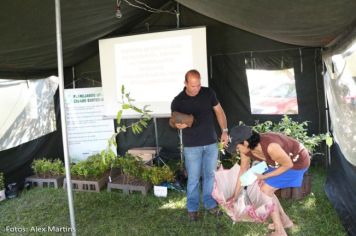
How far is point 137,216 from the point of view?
128 inches

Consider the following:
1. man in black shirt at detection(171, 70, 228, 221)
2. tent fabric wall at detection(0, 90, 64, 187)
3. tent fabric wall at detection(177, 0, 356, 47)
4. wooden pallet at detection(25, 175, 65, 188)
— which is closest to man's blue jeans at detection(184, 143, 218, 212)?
man in black shirt at detection(171, 70, 228, 221)

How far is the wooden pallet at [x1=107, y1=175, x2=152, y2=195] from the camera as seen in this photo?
3.81 metres

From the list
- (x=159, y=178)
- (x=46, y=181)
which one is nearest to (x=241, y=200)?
(x=159, y=178)

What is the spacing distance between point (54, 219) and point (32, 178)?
53.4 inches

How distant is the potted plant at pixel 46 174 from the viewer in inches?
169

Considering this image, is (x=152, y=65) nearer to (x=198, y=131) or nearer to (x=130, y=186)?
(x=130, y=186)

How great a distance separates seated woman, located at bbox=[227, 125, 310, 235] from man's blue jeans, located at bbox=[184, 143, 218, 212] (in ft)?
1.40

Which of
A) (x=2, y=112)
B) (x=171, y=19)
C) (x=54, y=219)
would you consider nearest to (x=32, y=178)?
(x=2, y=112)

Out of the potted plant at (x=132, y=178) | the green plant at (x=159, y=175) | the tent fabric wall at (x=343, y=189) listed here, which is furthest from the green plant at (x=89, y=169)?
the tent fabric wall at (x=343, y=189)

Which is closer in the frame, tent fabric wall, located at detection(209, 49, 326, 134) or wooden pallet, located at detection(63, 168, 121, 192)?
wooden pallet, located at detection(63, 168, 121, 192)

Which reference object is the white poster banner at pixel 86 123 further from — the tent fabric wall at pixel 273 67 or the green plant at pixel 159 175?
the tent fabric wall at pixel 273 67

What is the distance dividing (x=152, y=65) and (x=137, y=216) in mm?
2040

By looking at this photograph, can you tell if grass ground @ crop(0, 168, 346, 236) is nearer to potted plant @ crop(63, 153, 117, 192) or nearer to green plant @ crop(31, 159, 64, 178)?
potted plant @ crop(63, 153, 117, 192)

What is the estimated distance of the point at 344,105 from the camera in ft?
9.05
